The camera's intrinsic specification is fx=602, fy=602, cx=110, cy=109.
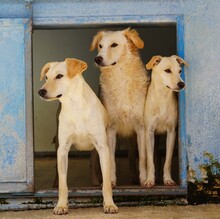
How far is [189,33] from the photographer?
237 inches

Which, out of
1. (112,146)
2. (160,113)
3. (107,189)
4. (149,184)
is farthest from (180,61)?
(107,189)

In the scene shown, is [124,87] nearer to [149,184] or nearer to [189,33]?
[189,33]

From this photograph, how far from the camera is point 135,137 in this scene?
22.8ft

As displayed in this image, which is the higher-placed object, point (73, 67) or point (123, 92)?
point (73, 67)

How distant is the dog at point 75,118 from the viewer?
18.3ft

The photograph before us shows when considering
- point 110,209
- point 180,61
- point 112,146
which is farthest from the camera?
point 112,146

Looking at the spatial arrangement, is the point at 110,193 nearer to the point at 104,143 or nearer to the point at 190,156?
the point at 104,143

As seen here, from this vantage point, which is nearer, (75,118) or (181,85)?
(75,118)

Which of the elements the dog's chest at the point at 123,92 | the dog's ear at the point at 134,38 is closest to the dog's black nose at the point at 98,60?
the dog's chest at the point at 123,92

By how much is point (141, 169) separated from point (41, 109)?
4.44 m

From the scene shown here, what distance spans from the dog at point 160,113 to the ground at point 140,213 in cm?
36

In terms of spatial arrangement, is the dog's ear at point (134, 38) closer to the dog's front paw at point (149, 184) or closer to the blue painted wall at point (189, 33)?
the blue painted wall at point (189, 33)

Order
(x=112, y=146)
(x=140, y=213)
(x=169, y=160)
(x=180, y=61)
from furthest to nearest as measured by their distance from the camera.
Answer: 1. (x=112, y=146)
2. (x=169, y=160)
3. (x=180, y=61)
4. (x=140, y=213)

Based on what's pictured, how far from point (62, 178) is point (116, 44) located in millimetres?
1608
